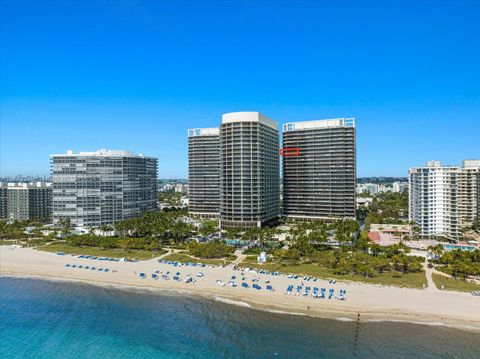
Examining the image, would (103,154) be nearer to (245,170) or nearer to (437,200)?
(245,170)

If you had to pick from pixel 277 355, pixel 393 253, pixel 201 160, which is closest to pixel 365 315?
pixel 277 355

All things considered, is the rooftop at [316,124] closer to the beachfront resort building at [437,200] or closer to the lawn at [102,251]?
the beachfront resort building at [437,200]

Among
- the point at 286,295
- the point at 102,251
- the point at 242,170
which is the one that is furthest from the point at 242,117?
the point at 286,295

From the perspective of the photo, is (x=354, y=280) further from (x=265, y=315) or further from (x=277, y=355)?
(x=277, y=355)

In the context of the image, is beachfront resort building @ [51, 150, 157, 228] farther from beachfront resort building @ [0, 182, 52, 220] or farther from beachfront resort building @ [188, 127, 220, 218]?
beachfront resort building @ [0, 182, 52, 220]

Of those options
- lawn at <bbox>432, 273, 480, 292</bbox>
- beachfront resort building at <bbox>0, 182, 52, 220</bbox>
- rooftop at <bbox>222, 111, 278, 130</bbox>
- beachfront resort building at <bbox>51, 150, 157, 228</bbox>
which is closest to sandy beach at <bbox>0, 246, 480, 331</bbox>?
lawn at <bbox>432, 273, 480, 292</bbox>

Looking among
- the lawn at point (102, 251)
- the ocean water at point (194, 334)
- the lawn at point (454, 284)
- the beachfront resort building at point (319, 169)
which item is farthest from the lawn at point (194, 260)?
the beachfront resort building at point (319, 169)
